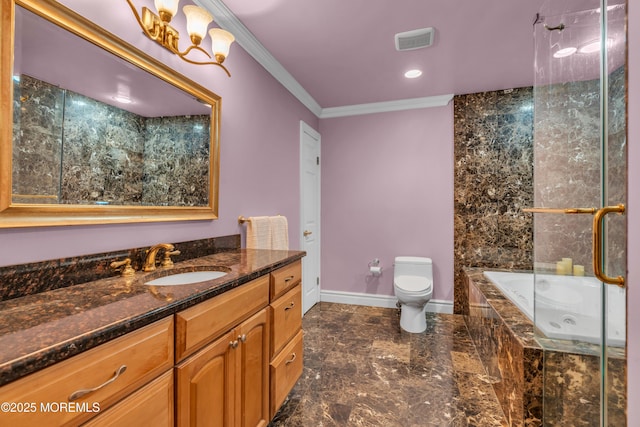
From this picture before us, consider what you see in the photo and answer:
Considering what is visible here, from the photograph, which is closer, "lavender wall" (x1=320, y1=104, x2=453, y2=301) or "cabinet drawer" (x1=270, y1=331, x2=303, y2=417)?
"cabinet drawer" (x1=270, y1=331, x2=303, y2=417)

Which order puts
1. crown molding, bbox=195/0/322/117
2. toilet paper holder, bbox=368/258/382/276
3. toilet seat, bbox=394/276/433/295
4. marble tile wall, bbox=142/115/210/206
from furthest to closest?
toilet paper holder, bbox=368/258/382/276, toilet seat, bbox=394/276/433/295, crown molding, bbox=195/0/322/117, marble tile wall, bbox=142/115/210/206

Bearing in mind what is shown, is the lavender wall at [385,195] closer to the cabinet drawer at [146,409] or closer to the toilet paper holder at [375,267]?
the toilet paper holder at [375,267]

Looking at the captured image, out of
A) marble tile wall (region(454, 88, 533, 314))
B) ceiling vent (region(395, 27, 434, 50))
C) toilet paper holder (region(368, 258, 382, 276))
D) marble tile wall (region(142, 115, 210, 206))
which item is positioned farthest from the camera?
toilet paper holder (region(368, 258, 382, 276))

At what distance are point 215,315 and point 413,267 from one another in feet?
8.06

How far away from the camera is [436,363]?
2197 mm

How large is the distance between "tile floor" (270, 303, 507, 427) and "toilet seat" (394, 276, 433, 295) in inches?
16.6

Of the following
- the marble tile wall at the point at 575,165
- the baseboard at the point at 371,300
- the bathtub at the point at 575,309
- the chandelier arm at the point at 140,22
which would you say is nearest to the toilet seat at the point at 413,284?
the baseboard at the point at 371,300

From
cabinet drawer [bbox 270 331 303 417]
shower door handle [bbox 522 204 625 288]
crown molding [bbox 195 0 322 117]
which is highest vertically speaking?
crown molding [bbox 195 0 322 117]

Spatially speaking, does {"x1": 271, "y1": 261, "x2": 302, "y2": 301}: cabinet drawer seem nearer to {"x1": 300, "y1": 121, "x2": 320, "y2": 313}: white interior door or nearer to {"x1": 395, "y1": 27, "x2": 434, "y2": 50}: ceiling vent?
{"x1": 300, "y1": 121, "x2": 320, "y2": 313}: white interior door

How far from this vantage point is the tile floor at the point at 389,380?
1.65m

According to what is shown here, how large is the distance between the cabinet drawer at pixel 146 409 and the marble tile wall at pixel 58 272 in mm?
548

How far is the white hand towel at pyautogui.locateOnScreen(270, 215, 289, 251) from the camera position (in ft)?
7.33

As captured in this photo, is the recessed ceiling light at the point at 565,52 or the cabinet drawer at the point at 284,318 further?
the cabinet drawer at the point at 284,318

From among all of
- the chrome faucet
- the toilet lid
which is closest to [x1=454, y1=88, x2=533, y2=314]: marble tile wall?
the toilet lid
